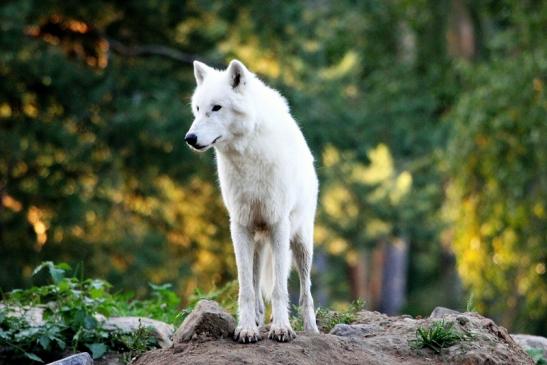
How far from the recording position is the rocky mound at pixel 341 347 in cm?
629

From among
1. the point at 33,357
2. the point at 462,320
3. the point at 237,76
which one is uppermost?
the point at 237,76

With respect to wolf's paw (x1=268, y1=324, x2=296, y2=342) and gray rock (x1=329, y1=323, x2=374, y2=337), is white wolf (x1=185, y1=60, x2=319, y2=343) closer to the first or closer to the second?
wolf's paw (x1=268, y1=324, x2=296, y2=342)

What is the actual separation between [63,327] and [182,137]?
10294 millimetres

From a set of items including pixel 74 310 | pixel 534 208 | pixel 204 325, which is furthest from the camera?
pixel 534 208

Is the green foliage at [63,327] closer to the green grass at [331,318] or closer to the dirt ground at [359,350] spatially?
the dirt ground at [359,350]

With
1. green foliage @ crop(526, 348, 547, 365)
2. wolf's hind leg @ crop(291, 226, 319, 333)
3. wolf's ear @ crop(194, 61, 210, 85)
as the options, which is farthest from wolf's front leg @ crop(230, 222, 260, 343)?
green foliage @ crop(526, 348, 547, 365)

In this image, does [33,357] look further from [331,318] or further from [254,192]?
[331,318]

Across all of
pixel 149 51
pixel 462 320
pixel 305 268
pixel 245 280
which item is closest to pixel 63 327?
pixel 245 280

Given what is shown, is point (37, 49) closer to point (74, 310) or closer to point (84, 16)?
point (84, 16)

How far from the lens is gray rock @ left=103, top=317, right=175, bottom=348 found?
755 cm

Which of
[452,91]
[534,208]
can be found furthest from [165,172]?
[452,91]

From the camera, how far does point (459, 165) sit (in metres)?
17.0

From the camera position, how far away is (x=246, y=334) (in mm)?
6578

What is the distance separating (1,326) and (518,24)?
46.1ft
